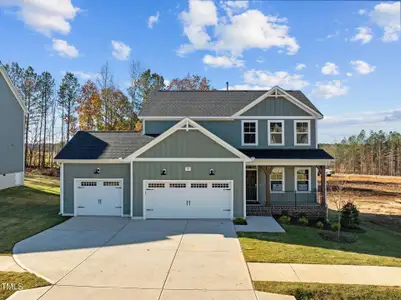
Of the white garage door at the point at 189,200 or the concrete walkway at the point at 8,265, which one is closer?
the concrete walkway at the point at 8,265

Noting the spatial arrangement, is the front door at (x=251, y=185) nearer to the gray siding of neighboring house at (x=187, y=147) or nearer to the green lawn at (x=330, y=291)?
the gray siding of neighboring house at (x=187, y=147)

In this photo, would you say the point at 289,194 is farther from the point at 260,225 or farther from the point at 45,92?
the point at 45,92

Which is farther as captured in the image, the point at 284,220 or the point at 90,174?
the point at 90,174

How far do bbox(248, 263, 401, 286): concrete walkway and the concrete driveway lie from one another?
0.55 meters

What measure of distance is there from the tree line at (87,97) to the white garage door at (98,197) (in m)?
20.7

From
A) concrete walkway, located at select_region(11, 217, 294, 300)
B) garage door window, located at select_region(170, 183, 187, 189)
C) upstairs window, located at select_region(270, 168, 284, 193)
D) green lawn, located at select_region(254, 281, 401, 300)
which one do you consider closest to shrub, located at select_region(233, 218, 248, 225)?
concrete walkway, located at select_region(11, 217, 294, 300)

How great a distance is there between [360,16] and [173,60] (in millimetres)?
23609

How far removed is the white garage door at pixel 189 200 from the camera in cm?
1456

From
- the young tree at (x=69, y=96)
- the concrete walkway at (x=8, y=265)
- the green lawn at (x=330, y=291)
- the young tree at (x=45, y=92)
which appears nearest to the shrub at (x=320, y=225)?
the green lawn at (x=330, y=291)

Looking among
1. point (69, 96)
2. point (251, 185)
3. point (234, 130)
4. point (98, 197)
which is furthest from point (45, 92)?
point (251, 185)

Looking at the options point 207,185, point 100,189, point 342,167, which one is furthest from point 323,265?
point 342,167

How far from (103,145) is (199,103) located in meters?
6.96

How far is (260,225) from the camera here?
13430mm

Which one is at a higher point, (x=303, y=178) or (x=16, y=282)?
(x=303, y=178)
